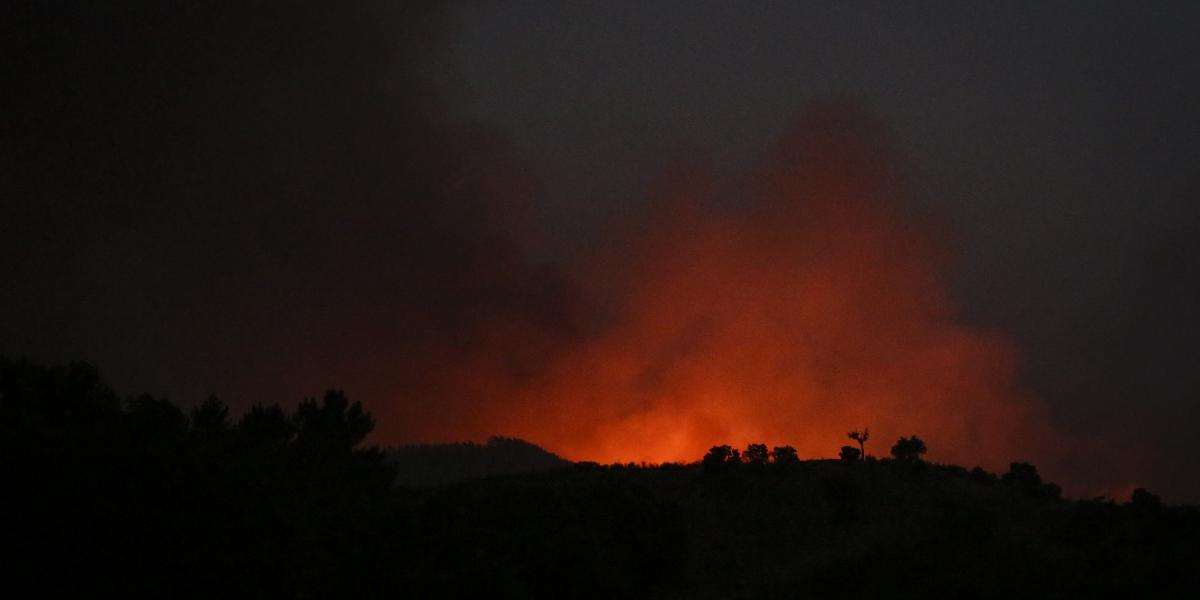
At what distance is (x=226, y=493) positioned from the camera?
87.3 feet

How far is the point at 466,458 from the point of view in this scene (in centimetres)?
14212

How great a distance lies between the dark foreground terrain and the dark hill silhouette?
2971 inches

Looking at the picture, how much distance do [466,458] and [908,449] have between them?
9539 centimetres

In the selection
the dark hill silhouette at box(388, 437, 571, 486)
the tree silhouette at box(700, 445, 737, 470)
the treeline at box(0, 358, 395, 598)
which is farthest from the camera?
the dark hill silhouette at box(388, 437, 571, 486)

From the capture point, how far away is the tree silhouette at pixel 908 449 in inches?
2412

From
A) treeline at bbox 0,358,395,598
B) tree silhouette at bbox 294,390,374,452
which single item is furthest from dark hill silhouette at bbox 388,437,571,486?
treeline at bbox 0,358,395,598

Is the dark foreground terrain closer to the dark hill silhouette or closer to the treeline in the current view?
the treeline

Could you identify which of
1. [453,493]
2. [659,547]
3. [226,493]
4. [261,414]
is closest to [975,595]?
[659,547]

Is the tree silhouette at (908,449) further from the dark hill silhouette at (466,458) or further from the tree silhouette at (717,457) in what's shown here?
the dark hill silhouette at (466,458)

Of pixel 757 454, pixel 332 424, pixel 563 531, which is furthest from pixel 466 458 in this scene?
pixel 563 531

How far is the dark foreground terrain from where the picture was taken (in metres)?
22.4

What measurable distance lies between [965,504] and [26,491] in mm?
46842

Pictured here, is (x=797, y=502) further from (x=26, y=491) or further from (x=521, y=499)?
(x=26, y=491)

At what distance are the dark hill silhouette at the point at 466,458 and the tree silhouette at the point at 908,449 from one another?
7541cm
